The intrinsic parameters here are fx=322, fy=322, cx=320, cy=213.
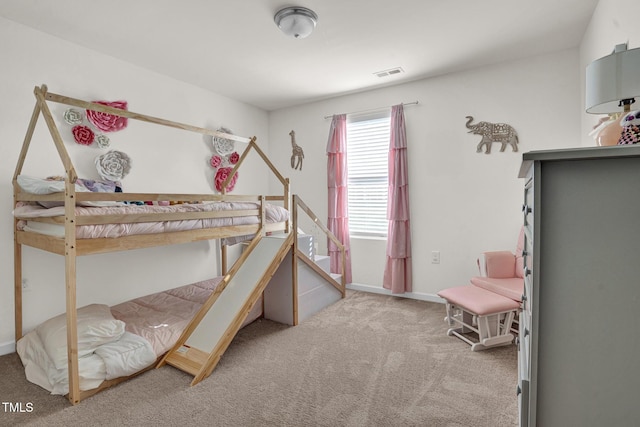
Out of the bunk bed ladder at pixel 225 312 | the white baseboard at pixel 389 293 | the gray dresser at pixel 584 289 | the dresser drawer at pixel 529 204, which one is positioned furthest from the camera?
the white baseboard at pixel 389 293

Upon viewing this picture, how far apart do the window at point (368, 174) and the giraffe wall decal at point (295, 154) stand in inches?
28.9

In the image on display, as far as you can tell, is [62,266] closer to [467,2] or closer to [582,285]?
[582,285]

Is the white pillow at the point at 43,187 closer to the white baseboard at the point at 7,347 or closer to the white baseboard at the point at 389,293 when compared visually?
the white baseboard at the point at 7,347

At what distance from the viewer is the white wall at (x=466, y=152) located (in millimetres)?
2988

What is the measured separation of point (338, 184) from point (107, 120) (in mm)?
2493

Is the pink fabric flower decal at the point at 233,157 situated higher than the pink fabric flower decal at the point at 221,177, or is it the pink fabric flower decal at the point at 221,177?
the pink fabric flower decal at the point at 233,157

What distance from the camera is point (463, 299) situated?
2.50 m

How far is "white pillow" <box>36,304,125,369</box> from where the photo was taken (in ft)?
6.35

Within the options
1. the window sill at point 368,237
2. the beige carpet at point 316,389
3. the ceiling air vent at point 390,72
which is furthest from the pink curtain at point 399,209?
the beige carpet at point 316,389

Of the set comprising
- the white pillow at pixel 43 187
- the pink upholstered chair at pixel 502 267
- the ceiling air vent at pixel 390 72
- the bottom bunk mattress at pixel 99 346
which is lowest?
the bottom bunk mattress at pixel 99 346

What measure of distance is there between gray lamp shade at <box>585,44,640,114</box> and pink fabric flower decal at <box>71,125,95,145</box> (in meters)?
3.41

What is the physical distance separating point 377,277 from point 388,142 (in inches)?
64.9
